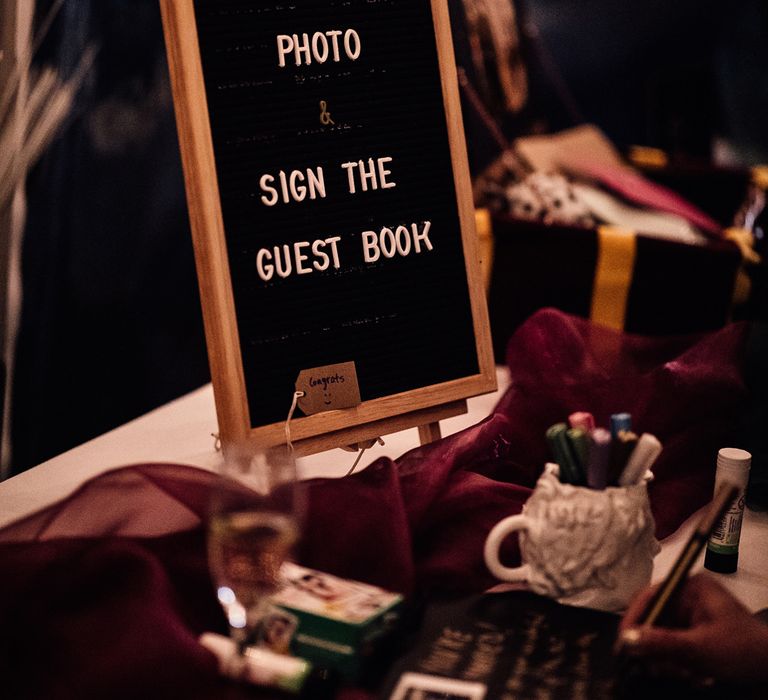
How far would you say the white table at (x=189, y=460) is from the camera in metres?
1.11

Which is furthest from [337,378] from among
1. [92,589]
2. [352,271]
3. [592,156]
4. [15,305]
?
[592,156]

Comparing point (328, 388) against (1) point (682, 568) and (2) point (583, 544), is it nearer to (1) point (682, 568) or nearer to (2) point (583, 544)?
(2) point (583, 544)

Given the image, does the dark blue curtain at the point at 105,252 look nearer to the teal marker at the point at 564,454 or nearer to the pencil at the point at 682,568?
the teal marker at the point at 564,454

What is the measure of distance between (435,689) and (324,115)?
2.44 ft

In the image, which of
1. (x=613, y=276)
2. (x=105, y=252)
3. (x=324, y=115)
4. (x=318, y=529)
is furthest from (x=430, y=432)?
(x=105, y=252)

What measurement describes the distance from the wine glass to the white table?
367 millimetres

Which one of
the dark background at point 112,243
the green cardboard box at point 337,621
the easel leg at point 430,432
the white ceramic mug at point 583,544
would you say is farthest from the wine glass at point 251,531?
the dark background at point 112,243

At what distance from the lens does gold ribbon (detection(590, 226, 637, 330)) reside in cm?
172

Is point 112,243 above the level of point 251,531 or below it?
above

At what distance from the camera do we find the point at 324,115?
46.8 inches

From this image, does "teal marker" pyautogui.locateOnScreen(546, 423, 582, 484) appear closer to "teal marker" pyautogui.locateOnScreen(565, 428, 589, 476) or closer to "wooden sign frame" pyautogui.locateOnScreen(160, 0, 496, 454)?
"teal marker" pyautogui.locateOnScreen(565, 428, 589, 476)

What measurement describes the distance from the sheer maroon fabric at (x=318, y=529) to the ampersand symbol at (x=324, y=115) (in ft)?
1.48

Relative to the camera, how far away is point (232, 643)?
79cm

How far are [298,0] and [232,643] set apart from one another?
798 mm
